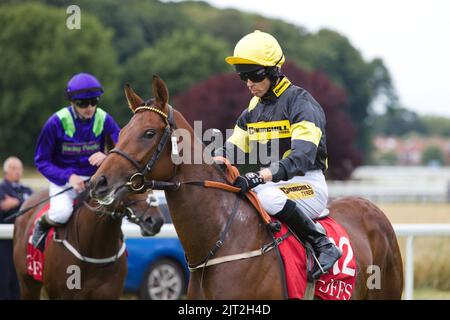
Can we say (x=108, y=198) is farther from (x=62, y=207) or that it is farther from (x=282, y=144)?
(x=62, y=207)

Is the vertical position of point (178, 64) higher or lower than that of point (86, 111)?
higher

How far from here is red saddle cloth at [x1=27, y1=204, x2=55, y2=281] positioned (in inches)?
247

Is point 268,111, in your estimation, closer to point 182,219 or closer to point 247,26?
point 182,219

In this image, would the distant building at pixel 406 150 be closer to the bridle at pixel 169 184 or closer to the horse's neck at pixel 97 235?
the horse's neck at pixel 97 235

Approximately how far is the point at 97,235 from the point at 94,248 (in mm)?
112

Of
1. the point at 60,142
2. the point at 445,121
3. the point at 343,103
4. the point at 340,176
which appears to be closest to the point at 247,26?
the point at 343,103

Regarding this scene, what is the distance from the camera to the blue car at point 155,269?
8.77 meters

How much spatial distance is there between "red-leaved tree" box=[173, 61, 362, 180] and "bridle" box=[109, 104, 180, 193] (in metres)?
28.5

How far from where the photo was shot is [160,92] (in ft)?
13.3

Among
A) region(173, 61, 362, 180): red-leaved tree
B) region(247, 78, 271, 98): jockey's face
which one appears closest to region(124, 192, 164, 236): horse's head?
region(247, 78, 271, 98): jockey's face

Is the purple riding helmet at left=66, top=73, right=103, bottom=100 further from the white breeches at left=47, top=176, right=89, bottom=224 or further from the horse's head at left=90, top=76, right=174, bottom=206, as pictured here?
the horse's head at left=90, top=76, right=174, bottom=206

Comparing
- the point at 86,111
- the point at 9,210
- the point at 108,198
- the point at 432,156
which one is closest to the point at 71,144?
the point at 86,111

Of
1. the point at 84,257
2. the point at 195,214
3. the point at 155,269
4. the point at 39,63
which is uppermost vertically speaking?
the point at 39,63
